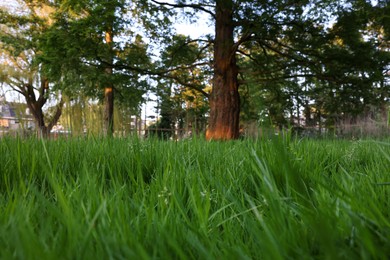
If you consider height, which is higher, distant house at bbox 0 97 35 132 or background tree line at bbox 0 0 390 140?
→ background tree line at bbox 0 0 390 140

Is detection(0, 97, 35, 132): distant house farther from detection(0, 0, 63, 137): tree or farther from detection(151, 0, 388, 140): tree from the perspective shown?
detection(0, 0, 63, 137): tree

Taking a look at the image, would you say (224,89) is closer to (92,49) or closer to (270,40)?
(270,40)

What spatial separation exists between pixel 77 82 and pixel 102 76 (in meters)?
1.52

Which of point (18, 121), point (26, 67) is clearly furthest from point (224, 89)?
point (26, 67)

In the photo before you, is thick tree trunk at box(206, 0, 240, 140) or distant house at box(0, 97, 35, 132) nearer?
distant house at box(0, 97, 35, 132)

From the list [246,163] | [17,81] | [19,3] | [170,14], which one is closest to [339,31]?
[170,14]

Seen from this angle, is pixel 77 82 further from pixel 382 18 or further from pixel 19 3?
pixel 19 3

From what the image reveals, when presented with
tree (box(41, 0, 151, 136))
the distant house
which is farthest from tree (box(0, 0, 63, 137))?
the distant house

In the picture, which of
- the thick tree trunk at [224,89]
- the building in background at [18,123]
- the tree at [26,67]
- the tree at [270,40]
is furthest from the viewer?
the tree at [26,67]

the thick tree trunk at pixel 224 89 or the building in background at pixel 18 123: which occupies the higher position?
the thick tree trunk at pixel 224 89

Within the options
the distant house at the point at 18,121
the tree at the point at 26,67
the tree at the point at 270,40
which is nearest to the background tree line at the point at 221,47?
the tree at the point at 270,40

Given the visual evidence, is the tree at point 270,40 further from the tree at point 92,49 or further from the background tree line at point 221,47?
the tree at point 92,49

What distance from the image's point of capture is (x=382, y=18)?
7.59 metres

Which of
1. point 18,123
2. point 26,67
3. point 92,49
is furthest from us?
point 26,67
